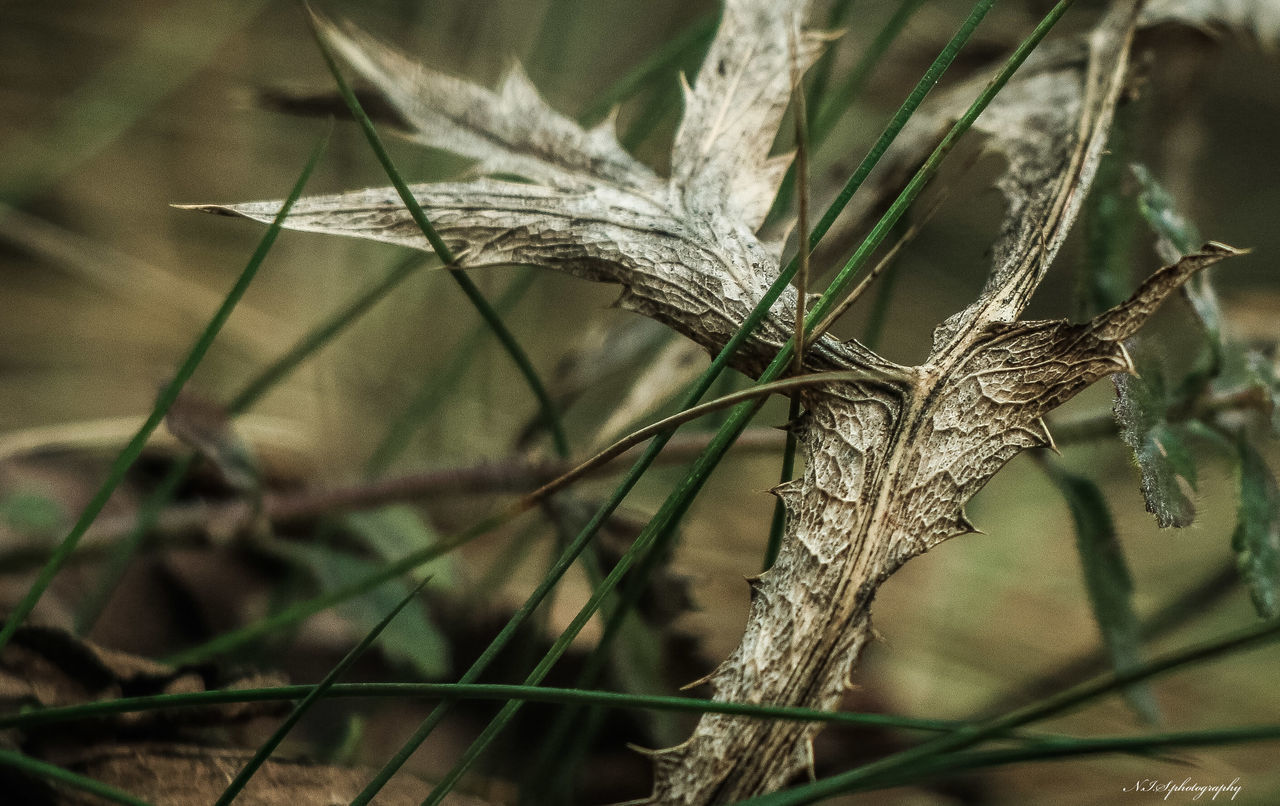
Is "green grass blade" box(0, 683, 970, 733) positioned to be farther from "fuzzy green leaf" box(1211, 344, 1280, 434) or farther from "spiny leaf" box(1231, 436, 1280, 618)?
"fuzzy green leaf" box(1211, 344, 1280, 434)

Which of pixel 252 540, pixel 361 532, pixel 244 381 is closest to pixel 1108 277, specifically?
pixel 361 532

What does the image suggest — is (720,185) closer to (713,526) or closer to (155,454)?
(155,454)

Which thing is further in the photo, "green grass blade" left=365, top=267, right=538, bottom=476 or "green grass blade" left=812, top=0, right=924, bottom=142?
"green grass blade" left=365, top=267, right=538, bottom=476

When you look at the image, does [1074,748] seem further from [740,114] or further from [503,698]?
[740,114]

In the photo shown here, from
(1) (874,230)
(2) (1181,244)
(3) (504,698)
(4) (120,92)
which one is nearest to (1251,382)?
(2) (1181,244)

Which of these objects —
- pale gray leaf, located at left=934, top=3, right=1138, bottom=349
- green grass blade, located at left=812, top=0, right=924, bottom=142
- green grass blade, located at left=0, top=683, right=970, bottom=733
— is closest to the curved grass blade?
green grass blade, located at left=0, top=683, right=970, bottom=733
